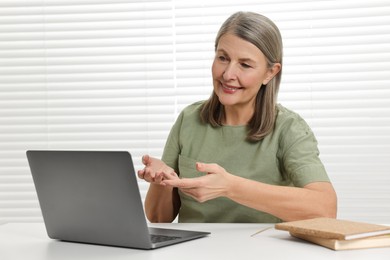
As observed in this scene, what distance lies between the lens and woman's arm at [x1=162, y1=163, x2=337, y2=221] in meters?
1.82

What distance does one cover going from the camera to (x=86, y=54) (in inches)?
132

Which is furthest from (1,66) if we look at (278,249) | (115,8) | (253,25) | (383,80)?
(278,249)

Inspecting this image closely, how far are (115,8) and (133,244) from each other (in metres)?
1.95

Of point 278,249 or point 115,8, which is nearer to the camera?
point 278,249

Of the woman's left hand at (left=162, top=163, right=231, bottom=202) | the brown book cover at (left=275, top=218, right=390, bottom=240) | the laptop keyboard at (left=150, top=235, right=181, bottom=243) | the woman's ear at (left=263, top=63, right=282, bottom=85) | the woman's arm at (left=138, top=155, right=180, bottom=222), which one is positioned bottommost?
the woman's arm at (left=138, top=155, right=180, bottom=222)

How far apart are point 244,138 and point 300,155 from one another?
8.9 inches

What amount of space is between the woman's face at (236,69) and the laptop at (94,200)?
2.12ft

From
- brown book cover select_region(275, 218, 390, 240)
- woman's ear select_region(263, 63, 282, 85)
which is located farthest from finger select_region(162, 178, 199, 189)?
woman's ear select_region(263, 63, 282, 85)

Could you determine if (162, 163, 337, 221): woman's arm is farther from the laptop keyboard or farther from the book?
the book

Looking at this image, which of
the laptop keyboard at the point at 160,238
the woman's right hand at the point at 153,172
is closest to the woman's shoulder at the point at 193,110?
the woman's right hand at the point at 153,172

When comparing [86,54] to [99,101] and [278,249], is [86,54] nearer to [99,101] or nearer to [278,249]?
[99,101]

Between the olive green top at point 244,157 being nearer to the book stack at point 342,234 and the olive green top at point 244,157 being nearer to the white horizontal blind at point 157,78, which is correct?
the book stack at point 342,234

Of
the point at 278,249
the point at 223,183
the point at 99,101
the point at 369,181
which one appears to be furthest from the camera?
the point at 99,101

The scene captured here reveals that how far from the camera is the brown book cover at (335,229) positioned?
5.01 ft
